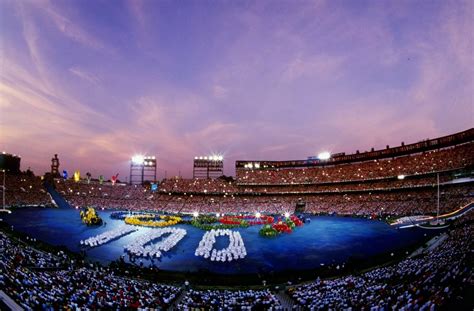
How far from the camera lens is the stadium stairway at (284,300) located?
1573 cm

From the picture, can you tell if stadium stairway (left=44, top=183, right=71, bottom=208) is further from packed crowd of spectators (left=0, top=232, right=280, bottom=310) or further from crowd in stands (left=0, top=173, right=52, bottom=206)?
packed crowd of spectators (left=0, top=232, right=280, bottom=310)

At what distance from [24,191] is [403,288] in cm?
8685

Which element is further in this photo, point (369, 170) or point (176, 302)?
point (369, 170)

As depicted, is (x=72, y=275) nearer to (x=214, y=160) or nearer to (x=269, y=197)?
(x=269, y=197)

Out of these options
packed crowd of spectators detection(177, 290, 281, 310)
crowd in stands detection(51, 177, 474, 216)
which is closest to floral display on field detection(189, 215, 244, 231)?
crowd in stands detection(51, 177, 474, 216)

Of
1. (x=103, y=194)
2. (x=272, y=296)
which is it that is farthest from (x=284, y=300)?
(x=103, y=194)

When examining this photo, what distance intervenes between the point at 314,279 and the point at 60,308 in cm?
1696

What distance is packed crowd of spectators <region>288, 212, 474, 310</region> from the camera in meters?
12.6

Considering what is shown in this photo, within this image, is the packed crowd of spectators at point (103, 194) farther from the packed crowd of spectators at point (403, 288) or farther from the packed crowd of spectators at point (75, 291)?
the packed crowd of spectators at point (403, 288)

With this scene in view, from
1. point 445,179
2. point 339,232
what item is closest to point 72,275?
point 339,232

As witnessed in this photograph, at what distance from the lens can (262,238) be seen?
3928cm

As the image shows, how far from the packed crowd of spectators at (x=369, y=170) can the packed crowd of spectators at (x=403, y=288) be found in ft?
142

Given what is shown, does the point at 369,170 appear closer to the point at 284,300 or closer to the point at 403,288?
the point at 403,288

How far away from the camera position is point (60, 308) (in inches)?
489
